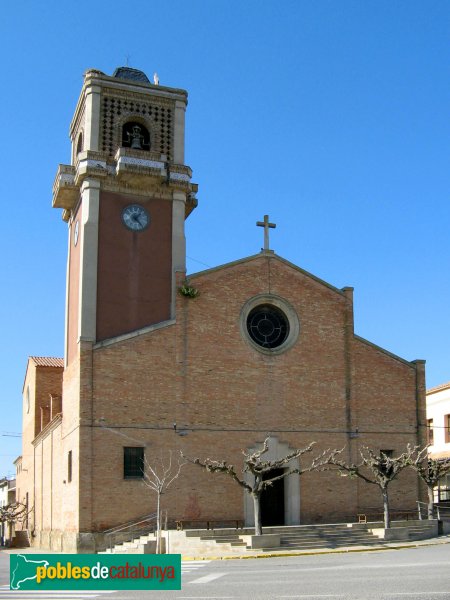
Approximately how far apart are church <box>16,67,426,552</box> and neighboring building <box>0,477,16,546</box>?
1267 centimetres

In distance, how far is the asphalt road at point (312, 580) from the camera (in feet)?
50.2

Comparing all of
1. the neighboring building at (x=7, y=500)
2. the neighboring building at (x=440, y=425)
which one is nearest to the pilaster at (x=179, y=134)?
the neighboring building at (x=440, y=425)

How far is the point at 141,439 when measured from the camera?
32188mm

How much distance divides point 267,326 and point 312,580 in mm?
18429

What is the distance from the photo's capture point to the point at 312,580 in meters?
17.9

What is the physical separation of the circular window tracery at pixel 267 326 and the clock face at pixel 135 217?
19.6 ft

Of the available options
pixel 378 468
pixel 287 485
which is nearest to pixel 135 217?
pixel 287 485

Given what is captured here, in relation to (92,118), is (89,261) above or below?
below

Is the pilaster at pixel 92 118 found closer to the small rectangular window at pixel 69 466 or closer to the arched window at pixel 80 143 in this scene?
the arched window at pixel 80 143

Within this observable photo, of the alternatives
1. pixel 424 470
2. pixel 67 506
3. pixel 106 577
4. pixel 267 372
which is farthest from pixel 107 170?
pixel 106 577

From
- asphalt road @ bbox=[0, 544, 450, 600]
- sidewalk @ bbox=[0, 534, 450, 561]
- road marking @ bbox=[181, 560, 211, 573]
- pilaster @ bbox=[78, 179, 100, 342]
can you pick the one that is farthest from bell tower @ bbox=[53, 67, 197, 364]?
asphalt road @ bbox=[0, 544, 450, 600]

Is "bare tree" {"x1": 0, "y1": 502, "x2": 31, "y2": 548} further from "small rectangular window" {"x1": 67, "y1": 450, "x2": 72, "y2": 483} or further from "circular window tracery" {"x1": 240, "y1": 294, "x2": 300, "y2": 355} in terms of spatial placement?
"circular window tracery" {"x1": 240, "y1": 294, "x2": 300, "y2": 355}

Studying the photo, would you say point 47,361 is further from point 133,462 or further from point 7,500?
point 7,500

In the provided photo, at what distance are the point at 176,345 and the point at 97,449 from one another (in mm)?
5098
